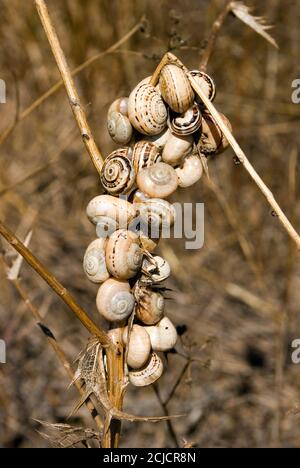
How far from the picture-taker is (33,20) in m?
3.71

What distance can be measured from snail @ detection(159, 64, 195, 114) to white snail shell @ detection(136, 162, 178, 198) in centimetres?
12

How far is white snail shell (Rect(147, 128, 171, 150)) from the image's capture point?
118cm

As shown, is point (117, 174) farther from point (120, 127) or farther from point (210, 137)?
point (210, 137)

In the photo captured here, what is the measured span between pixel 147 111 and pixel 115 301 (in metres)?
0.36

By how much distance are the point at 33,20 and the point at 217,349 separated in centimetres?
233

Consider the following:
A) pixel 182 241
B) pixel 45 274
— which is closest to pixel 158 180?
pixel 45 274

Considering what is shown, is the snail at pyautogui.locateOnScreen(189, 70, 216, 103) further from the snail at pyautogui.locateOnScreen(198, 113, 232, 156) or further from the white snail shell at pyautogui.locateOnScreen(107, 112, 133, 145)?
the white snail shell at pyautogui.locateOnScreen(107, 112, 133, 145)

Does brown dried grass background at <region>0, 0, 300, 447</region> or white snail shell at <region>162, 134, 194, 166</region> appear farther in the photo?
brown dried grass background at <region>0, 0, 300, 447</region>

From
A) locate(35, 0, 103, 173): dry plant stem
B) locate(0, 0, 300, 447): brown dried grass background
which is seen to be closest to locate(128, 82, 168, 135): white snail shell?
locate(35, 0, 103, 173): dry plant stem

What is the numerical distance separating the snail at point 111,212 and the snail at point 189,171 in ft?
0.41

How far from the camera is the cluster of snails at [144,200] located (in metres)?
1.10

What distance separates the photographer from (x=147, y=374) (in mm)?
1161
